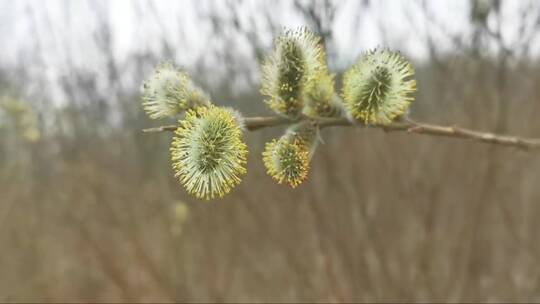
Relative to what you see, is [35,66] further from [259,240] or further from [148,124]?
[259,240]

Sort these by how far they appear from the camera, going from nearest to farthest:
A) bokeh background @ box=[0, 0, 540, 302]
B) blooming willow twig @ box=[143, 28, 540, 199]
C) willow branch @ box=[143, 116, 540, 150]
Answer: blooming willow twig @ box=[143, 28, 540, 199], willow branch @ box=[143, 116, 540, 150], bokeh background @ box=[0, 0, 540, 302]

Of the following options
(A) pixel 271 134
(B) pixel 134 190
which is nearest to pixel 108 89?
(B) pixel 134 190

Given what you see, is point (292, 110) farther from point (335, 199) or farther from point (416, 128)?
point (335, 199)

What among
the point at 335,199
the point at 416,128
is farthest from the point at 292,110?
the point at 335,199

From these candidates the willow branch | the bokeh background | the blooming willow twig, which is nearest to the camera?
the blooming willow twig

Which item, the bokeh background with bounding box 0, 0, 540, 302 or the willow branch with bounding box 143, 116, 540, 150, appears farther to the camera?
the bokeh background with bounding box 0, 0, 540, 302

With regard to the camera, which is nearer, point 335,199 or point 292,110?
point 292,110

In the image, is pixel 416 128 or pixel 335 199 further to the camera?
pixel 335 199

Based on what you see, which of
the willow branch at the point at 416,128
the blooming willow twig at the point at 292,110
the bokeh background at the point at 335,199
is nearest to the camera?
the blooming willow twig at the point at 292,110

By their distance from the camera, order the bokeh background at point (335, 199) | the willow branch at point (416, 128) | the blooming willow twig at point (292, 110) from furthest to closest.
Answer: the bokeh background at point (335, 199) → the willow branch at point (416, 128) → the blooming willow twig at point (292, 110)

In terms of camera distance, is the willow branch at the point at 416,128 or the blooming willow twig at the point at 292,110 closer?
the blooming willow twig at the point at 292,110

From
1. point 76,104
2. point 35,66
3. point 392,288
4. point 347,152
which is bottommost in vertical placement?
point 392,288
